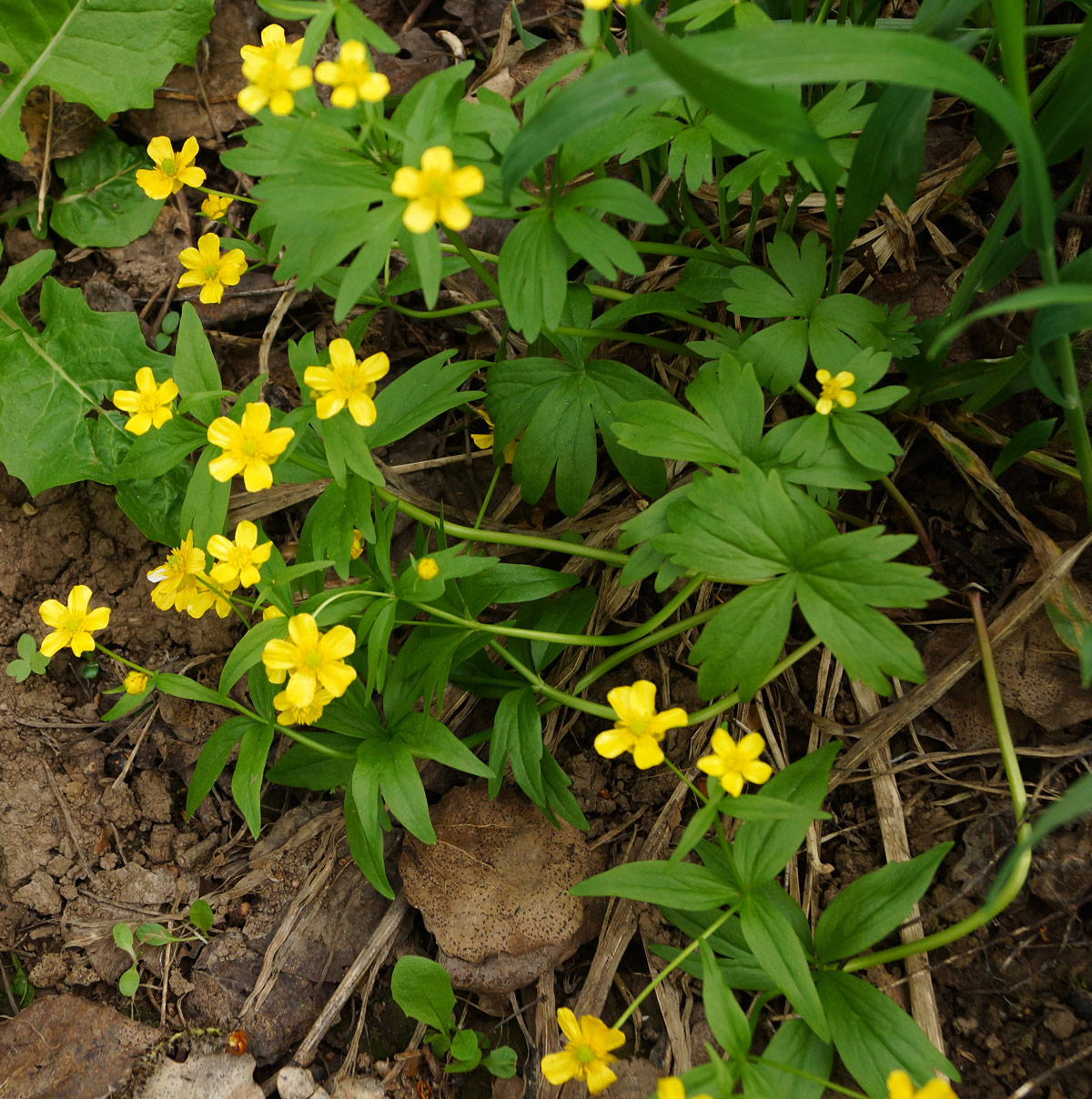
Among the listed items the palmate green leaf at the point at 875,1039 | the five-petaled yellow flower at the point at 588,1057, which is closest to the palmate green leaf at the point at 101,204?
the five-petaled yellow flower at the point at 588,1057

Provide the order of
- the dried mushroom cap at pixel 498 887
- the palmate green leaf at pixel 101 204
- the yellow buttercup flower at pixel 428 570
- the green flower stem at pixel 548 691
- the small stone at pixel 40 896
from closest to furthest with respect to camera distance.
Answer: the yellow buttercup flower at pixel 428 570 < the green flower stem at pixel 548 691 < the dried mushroom cap at pixel 498 887 < the small stone at pixel 40 896 < the palmate green leaf at pixel 101 204

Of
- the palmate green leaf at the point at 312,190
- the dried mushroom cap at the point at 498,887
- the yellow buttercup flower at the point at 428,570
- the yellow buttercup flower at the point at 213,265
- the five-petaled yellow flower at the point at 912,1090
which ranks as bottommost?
the dried mushroom cap at the point at 498,887

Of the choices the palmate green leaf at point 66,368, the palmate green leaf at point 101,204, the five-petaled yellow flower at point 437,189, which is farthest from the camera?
the palmate green leaf at point 101,204

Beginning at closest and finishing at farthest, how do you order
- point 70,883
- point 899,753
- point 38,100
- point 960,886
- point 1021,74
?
point 1021,74 → point 960,886 → point 899,753 → point 70,883 → point 38,100

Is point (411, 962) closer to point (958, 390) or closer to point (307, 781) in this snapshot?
point (307, 781)

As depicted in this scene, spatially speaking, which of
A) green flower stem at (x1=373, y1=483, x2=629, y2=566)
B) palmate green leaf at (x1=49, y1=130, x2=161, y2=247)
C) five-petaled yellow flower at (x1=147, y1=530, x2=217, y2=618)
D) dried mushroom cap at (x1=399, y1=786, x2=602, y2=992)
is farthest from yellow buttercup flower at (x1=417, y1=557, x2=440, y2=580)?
palmate green leaf at (x1=49, y1=130, x2=161, y2=247)

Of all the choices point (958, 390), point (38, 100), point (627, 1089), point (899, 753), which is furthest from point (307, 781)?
point (38, 100)

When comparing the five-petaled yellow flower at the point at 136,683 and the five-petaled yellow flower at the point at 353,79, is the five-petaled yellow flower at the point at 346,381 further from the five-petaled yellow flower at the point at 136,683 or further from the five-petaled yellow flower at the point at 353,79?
the five-petaled yellow flower at the point at 136,683
